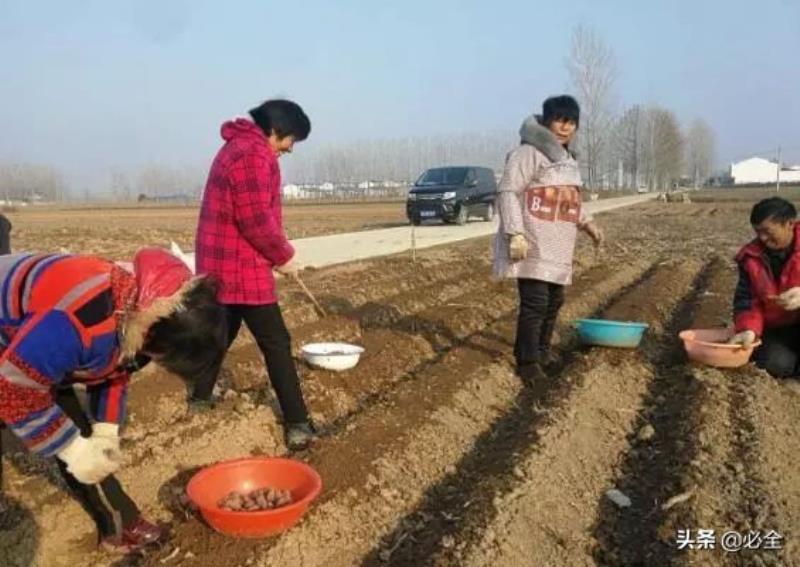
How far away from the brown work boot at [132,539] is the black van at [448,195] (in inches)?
699

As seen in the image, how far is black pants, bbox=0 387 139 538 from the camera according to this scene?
2908 mm

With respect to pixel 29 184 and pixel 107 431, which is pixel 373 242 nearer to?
pixel 107 431

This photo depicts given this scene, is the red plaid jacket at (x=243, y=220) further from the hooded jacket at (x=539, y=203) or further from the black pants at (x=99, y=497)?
the hooded jacket at (x=539, y=203)

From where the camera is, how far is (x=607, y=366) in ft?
18.9

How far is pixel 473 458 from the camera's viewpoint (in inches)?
169

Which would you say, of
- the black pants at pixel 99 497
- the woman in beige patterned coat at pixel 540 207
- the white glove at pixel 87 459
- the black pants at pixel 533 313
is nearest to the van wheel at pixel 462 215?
the black pants at pixel 533 313

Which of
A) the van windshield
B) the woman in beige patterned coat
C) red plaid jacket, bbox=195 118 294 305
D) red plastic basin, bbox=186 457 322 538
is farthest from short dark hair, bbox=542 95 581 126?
the van windshield

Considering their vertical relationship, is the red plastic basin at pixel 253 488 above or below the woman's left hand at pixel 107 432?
below

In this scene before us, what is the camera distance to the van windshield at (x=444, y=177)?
21.7 m

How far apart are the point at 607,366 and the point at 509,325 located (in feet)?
6.14

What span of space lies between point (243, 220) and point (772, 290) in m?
3.57

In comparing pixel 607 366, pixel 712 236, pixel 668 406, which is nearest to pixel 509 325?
pixel 607 366

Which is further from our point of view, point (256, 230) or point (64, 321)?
point (256, 230)

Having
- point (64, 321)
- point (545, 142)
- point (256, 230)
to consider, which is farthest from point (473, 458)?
Answer: point (64, 321)
